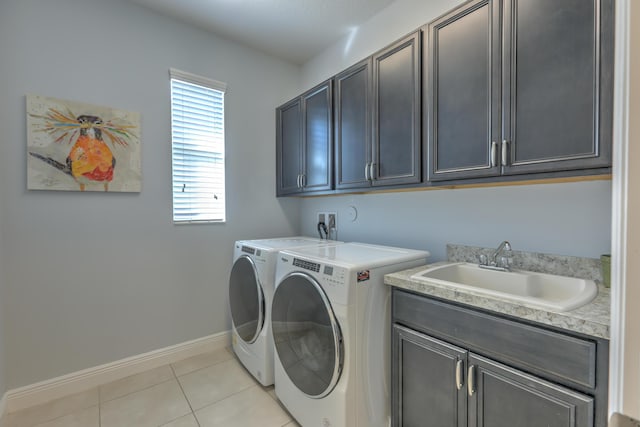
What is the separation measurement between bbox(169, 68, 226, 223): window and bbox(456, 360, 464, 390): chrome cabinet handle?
6.70ft

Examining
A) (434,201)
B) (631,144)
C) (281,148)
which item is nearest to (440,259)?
(434,201)

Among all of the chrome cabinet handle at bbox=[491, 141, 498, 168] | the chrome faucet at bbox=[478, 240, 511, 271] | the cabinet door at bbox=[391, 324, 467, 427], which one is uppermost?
the chrome cabinet handle at bbox=[491, 141, 498, 168]

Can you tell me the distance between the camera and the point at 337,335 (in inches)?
52.0

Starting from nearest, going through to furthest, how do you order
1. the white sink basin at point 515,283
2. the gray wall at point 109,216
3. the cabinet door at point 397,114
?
the white sink basin at point 515,283 < the cabinet door at point 397,114 < the gray wall at point 109,216

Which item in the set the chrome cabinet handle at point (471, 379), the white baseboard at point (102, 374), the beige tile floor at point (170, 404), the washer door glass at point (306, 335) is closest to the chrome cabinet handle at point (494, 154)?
the chrome cabinet handle at point (471, 379)

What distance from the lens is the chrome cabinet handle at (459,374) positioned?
44.9 inches

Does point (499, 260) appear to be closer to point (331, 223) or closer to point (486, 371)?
point (486, 371)

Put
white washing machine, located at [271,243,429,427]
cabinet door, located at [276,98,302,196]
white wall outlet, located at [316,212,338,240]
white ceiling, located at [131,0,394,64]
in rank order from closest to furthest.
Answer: white washing machine, located at [271,243,429,427], white ceiling, located at [131,0,394,64], cabinet door, located at [276,98,302,196], white wall outlet, located at [316,212,338,240]

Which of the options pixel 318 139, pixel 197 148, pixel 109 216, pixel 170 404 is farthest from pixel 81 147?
pixel 170 404

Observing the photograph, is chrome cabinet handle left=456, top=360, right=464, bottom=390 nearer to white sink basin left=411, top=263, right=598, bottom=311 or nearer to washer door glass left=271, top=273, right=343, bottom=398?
white sink basin left=411, top=263, right=598, bottom=311

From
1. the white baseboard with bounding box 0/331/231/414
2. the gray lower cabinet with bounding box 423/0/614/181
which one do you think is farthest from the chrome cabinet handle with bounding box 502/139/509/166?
the white baseboard with bounding box 0/331/231/414

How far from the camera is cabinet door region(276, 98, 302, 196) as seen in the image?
247cm

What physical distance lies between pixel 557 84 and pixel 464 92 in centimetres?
36

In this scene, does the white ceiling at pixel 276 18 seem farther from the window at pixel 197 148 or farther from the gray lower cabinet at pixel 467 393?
the gray lower cabinet at pixel 467 393
